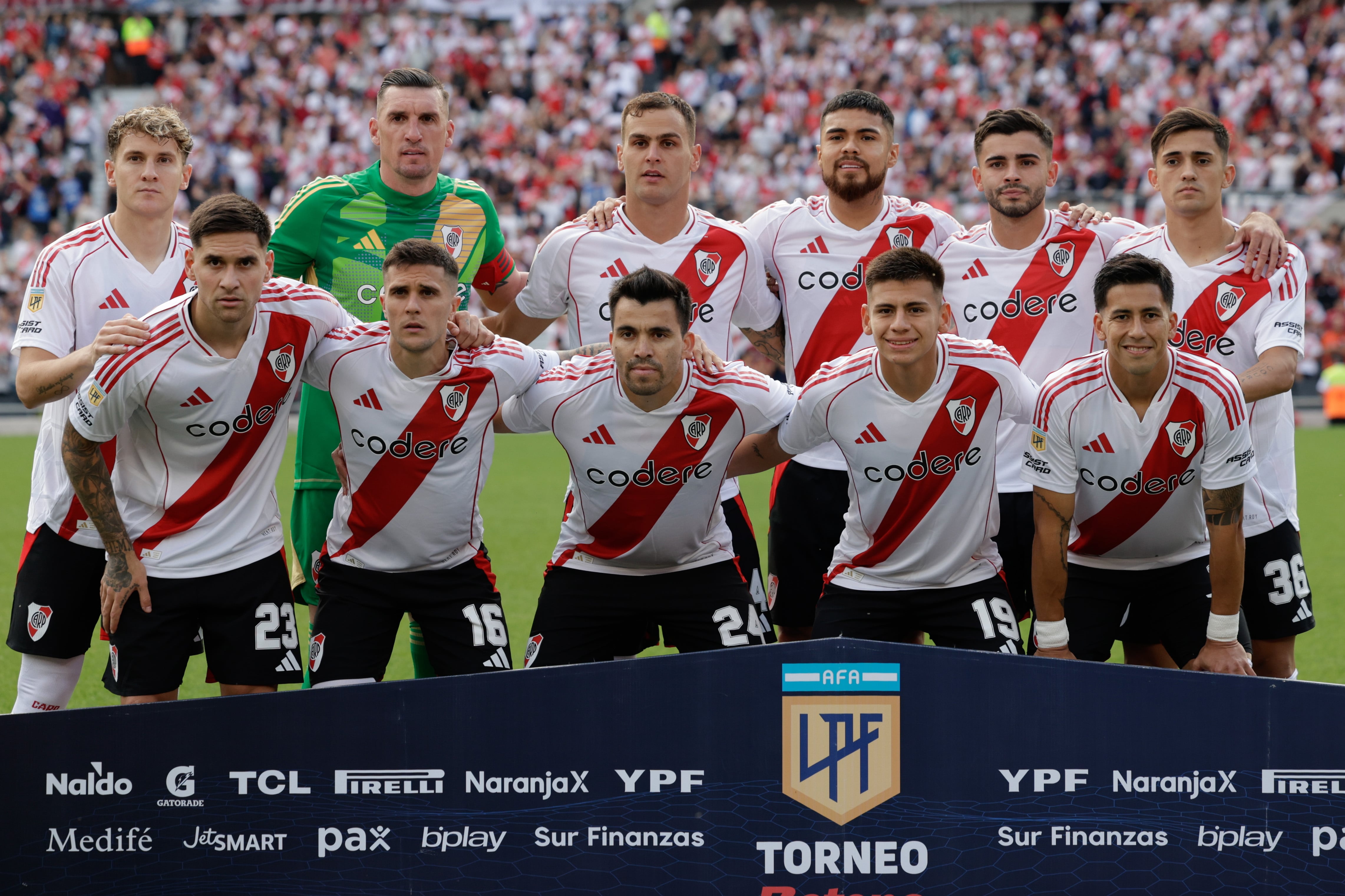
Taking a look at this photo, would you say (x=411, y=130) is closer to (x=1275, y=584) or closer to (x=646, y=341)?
(x=646, y=341)

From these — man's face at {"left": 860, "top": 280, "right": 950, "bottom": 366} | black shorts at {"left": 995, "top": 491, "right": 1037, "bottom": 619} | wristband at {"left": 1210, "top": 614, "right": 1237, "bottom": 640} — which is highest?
man's face at {"left": 860, "top": 280, "right": 950, "bottom": 366}

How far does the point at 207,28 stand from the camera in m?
28.5

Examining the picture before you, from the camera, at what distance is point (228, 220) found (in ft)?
13.4

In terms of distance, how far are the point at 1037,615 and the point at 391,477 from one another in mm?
2191

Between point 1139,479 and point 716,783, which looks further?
point 1139,479

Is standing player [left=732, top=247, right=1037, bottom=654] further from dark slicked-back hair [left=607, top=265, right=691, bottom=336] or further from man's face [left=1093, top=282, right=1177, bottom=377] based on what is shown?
dark slicked-back hair [left=607, top=265, right=691, bottom=336]

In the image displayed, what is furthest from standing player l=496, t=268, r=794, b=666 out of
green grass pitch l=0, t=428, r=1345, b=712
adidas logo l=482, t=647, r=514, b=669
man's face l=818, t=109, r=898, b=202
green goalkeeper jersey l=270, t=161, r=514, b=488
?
green grass pitch l=0, t=428, r=1345, b=712

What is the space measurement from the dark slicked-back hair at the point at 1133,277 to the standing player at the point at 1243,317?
1.72ft

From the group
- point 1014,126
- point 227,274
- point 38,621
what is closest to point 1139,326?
point 1014,126

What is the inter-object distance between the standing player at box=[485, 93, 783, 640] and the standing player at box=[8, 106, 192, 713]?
1.39 m

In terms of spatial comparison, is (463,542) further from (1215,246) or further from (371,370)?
(1215,246)

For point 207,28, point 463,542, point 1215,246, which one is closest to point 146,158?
point 463,542

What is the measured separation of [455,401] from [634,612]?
3.09 ft

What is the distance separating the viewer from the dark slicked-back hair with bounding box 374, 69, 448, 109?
16.6 feet
